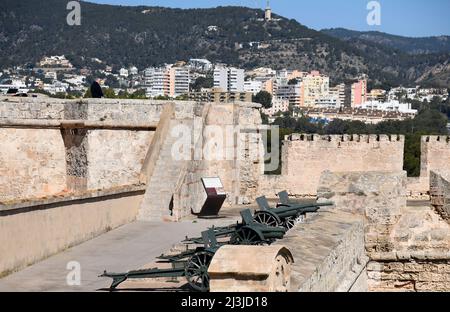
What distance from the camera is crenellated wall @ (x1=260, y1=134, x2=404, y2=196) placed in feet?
78.4

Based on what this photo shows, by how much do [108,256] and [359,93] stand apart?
6608 inches

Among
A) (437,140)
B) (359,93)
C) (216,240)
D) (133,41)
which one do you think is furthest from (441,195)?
(133,41)

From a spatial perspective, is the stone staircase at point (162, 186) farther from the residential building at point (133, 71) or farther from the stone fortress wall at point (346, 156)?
the residential building at point (133, 71)

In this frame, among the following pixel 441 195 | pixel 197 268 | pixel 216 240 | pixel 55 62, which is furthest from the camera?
pixel 55 62

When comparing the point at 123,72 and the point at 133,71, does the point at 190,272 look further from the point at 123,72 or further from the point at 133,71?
the point at 133,71

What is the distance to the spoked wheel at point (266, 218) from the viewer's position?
13.3 metres

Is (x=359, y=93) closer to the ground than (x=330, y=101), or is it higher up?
higher up

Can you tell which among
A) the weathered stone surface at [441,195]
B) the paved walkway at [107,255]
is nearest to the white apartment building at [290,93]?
the paved walkway at [107,255]

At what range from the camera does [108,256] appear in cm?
1351

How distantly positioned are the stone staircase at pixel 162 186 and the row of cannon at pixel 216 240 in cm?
325

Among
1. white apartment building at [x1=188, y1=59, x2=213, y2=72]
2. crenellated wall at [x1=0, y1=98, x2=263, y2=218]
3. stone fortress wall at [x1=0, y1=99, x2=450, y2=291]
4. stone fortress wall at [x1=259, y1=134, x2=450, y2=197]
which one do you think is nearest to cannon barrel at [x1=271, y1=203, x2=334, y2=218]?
stone fortress wall at [x1=0, y1=99, x2=450, y2=291]
